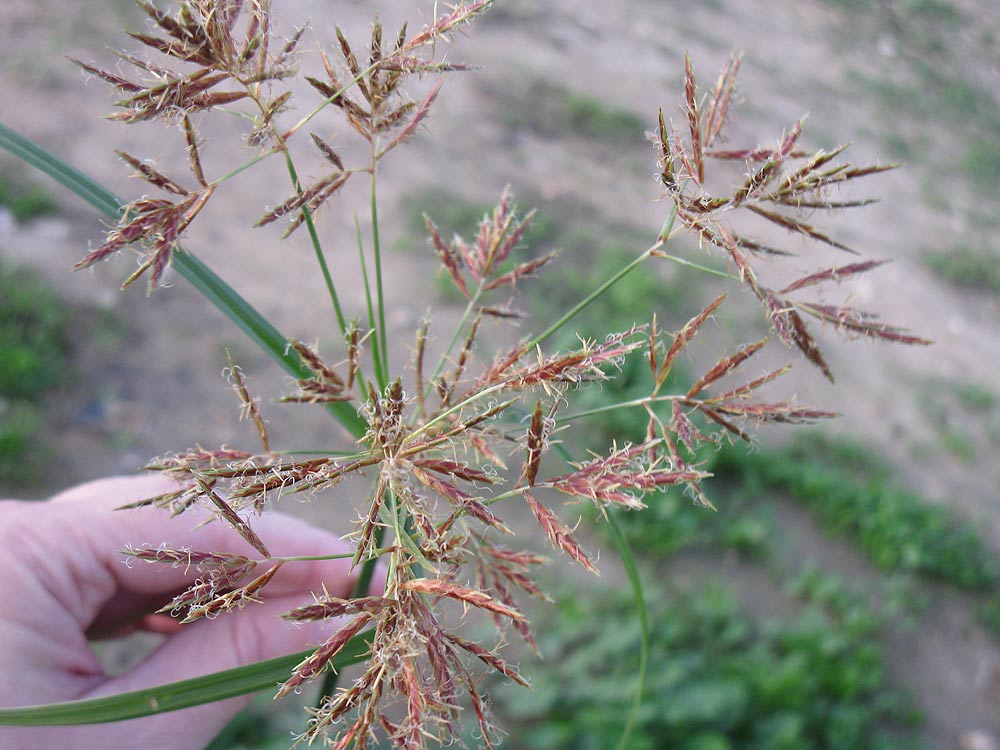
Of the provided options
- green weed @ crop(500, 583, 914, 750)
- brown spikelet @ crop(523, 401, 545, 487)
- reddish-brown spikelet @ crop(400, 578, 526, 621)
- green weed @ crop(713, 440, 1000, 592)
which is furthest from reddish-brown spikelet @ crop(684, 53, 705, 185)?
green weed @ crop(713, 440, 1000, 592)

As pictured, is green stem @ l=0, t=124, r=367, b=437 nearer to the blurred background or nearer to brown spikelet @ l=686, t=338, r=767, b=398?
brown spikelet @ l=686, t=338, r=767, b=398

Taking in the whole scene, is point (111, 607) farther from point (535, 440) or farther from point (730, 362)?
point (730, 362)

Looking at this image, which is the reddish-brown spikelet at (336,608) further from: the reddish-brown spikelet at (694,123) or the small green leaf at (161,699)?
the reddish-brown spikelet at (694,123)

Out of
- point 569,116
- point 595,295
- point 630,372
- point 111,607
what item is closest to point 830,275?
point 595,295

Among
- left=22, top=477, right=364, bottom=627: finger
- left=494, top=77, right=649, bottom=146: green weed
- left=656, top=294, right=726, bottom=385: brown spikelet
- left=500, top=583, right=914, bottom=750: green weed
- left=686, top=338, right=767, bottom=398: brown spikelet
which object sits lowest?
left=500, top=583, right=914, bottom=750: green weed

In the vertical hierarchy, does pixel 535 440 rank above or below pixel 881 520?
above

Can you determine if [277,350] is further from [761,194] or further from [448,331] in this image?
[448,331]

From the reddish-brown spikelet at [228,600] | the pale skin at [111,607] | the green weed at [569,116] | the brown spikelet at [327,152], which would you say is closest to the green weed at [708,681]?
the pale skin at [111,607]
